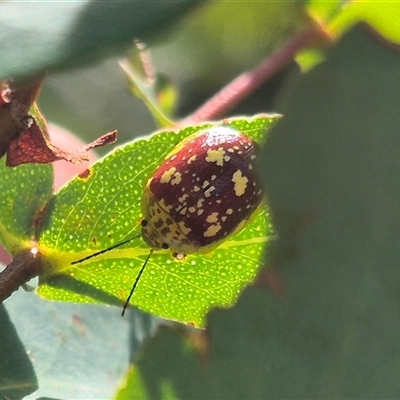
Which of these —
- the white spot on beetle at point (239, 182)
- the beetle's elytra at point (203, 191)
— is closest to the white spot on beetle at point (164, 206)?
the beetle's elytra at point (203, 191)

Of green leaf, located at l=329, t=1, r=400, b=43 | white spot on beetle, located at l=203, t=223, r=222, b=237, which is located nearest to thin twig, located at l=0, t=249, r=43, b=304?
white spot on beetle, located at l=203, t=223, r=222, b=237

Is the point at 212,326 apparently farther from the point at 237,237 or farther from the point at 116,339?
the point at 116,339

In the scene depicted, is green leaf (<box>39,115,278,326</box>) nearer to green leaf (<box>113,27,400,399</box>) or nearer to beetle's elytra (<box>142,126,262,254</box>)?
beetle's elytra (<box>142,126,262,254</box>)

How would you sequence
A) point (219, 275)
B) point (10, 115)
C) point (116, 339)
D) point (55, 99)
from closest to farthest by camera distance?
point (10, 115) → point (219, 275) → point (116, 339) → point (55, 99)

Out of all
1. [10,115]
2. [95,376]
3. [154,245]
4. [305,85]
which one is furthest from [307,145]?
[95,376]

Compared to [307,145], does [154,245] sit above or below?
below

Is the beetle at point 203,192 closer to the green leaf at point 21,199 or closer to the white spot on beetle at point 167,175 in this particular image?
the white spot on beetle at point 167,175
